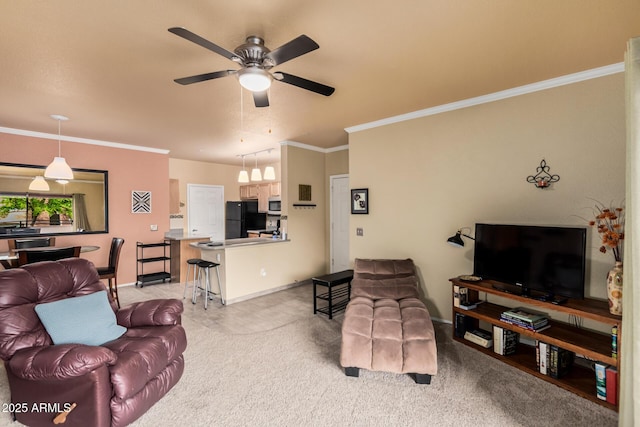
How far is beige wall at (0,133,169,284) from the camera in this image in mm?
4391

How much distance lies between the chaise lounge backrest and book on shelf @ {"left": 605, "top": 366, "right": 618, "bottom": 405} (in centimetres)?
156

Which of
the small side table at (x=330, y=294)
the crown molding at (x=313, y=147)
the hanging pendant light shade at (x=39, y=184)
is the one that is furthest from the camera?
the crown molding at (x=313, y=147)

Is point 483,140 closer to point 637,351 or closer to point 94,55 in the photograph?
point 637,351

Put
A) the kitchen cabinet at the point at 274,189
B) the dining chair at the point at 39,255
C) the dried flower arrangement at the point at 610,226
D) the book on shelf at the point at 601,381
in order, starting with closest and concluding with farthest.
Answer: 1. the book on shelf at the point at 601,381
2. the dried flower arrangement at the point at 610,226
3. the dining chair at the point at 39,255
4. the kitchen cabinet at the point at 274,189

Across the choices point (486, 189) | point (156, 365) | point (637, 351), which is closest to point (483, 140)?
point (486, 189)

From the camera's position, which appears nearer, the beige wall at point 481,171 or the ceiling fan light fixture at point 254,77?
the ceiling fan light fixture at point 254,77

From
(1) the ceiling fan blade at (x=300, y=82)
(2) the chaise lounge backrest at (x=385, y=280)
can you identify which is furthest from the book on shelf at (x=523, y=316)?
(1) the ceiling fan blade at (x=300, y=82)

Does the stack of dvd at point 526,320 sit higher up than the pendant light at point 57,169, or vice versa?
the pendant light at point 57,169

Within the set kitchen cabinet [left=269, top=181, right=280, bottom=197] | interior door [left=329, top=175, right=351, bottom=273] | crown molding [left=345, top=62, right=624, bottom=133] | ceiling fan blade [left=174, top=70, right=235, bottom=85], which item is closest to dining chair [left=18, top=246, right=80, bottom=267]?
ceiling fan blade [left=174, top=70, right=235, bottom=85]

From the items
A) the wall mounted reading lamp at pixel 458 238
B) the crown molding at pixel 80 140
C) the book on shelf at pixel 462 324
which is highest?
the crown molding at pixel 80 140

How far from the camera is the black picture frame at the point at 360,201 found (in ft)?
14.0

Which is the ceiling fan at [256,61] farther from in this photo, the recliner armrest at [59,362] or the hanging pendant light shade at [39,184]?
the hanging pendant light shade at [39,184]

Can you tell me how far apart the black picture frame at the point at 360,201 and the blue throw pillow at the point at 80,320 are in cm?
307

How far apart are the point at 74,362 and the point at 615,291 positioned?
11.7ft
